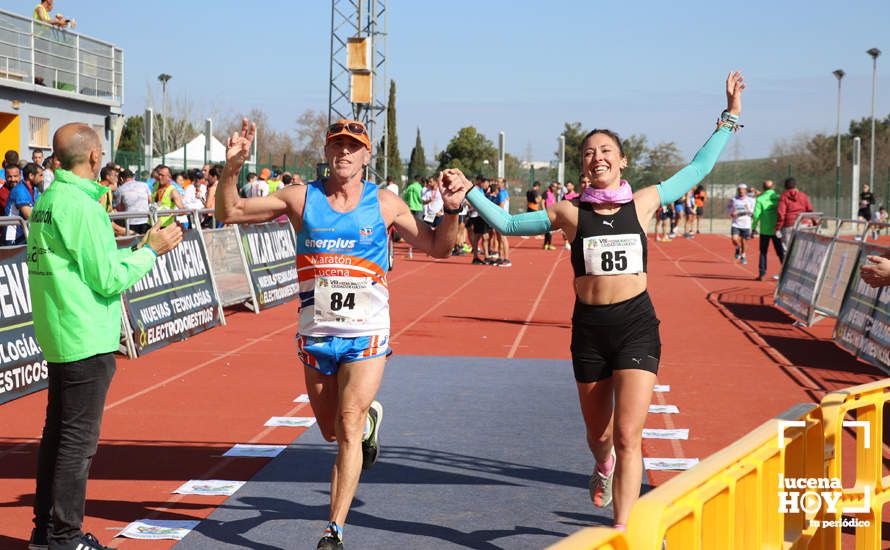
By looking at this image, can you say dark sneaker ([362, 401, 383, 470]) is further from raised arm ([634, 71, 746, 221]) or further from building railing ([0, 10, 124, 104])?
building railing ([0, 10, 124, 104])

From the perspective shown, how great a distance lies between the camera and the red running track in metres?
7.05

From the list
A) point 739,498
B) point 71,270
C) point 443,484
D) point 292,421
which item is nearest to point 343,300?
point 71,270

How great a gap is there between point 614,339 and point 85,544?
108 inches

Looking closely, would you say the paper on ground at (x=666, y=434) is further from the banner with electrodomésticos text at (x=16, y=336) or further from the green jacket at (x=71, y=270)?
the banner with electrodomésticos text at (x=16, y=336)

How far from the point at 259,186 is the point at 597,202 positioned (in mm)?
20228

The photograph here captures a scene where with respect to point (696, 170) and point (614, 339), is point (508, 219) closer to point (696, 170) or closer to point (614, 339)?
point (614, 339)

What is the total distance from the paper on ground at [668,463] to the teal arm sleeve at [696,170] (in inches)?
84.5

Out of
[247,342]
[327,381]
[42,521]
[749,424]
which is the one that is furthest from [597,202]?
[247,342]

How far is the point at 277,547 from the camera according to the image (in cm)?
563

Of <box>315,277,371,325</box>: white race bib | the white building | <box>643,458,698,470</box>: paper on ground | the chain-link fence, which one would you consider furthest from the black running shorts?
the chain-link fence

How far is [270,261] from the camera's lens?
1773cm

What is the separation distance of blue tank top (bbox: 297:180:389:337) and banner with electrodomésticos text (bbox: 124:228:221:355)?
691 centimetres

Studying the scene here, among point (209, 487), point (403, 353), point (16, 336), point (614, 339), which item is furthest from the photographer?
point (403, 353)

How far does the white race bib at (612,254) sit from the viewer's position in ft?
18.5
